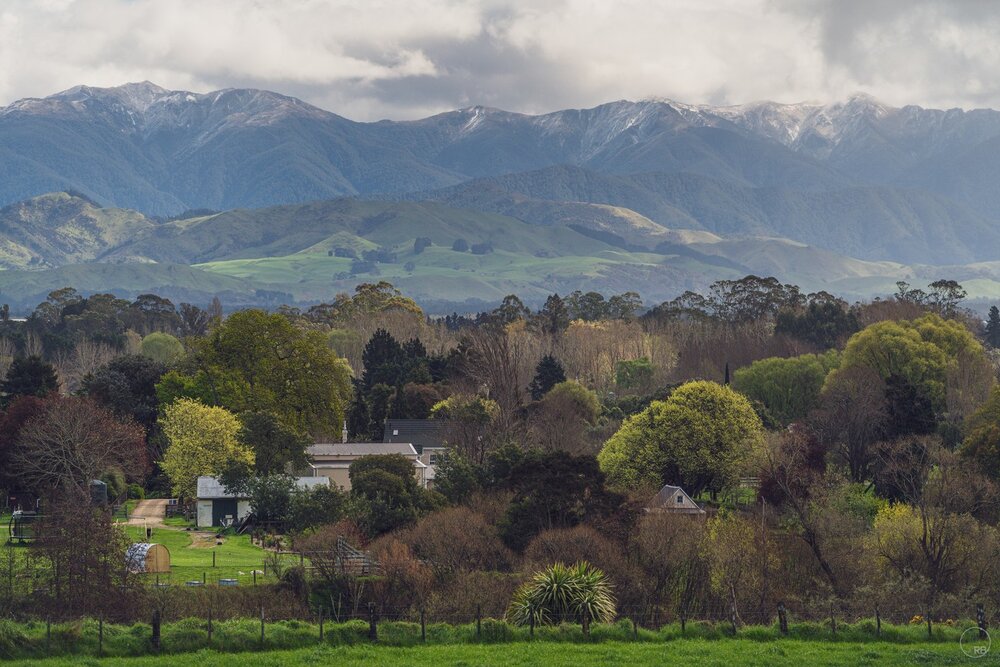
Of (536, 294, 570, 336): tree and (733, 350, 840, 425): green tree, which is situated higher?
(536, 294, 570, 336): tree

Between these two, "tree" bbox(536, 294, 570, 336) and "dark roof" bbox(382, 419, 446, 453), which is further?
"tree" bbox(536, 294, 570, 336)

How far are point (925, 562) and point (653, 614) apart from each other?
11.1m

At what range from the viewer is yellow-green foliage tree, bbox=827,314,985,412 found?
9569 cm

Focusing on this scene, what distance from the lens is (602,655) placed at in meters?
35.9

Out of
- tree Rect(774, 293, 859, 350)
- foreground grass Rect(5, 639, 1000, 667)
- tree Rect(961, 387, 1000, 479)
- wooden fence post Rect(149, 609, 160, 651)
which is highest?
tree Rect(774, 293, 859, 350)

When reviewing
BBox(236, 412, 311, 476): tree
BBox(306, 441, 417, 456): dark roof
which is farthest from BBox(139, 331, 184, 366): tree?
BBox(236, 412, 311, 476): tree

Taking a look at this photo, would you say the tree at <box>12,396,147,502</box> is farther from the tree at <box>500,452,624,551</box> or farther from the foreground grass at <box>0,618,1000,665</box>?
the foreground grass at <box>0,618,1000,665</box>

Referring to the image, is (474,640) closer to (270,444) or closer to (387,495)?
(387,495)

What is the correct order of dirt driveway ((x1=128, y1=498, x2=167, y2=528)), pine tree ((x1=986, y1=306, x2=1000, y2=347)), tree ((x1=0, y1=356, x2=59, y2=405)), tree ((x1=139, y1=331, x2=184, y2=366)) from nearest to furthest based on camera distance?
dirt driveway ((x1=128, y1=498, x2=167, y2=528))
tree ((x1=0, y1=356, x2=59, y2=405))
tree ((x1=139, y1=331, x2=184, y2=366))
pine tree ((x1=986, y1=306, x2=1000, y2=347))

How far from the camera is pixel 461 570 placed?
51.8m

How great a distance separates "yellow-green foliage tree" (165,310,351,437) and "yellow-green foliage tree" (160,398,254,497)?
6.98 m

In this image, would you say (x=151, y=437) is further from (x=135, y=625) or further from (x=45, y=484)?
(x=135, y=625)

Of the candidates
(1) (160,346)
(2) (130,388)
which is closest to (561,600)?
(2) (130,388)

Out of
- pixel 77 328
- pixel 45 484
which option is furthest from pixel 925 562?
pixel 77 328
